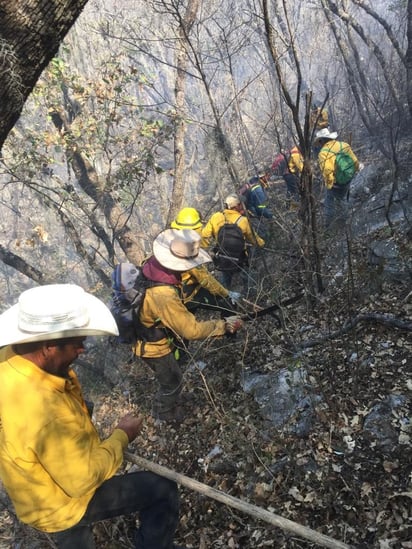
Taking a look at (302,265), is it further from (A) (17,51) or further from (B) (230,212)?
(A) (17,51)

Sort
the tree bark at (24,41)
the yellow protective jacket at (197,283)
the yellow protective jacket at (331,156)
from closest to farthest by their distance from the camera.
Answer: the tree bark at (24,41)
the yellow protective jacket at (197,283)
the yellow protective jacket at (331,156)

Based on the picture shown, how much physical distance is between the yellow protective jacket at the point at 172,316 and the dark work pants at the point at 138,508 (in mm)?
1505

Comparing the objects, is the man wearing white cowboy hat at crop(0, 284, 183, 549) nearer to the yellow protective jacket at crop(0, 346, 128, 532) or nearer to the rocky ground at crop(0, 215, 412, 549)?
the yellow protective jacket at crop(0, 346, 128, 532)

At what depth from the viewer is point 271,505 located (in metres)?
3.48

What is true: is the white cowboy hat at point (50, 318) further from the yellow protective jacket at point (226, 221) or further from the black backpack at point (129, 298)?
the yellow protective jacket at point (226, 221)

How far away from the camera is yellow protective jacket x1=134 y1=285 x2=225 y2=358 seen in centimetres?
406

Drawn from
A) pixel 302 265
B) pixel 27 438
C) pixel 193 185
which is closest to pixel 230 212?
pixel 302 265

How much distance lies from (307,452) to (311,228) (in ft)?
7.75

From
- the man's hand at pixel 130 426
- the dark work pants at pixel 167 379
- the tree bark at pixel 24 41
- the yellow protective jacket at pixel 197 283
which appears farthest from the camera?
the yellow protective jacket at pixel 197 283

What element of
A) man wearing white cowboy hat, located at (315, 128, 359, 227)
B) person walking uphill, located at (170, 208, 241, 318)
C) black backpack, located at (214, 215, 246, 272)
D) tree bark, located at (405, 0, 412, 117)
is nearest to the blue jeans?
man wearing white cowboy hat, located at (315, 128, 359, 227)

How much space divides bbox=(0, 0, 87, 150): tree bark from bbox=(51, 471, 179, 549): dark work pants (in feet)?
8.08

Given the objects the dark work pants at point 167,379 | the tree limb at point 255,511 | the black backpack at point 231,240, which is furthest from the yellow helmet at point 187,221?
the tree limb at point 255,511

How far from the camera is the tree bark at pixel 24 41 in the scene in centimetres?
A: 210

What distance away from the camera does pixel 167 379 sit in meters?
4.68
